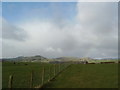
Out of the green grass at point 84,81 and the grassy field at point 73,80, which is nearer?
the green grass at point 84,81

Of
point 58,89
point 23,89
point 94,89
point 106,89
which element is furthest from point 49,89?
point 106,89

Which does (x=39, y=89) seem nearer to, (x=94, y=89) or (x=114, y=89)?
(x=94, y=89)

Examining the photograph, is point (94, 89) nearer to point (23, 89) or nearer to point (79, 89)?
point (79, 89)

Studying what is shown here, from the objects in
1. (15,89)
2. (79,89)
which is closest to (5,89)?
(15,89)

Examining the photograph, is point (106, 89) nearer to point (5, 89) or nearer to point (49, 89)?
point (49, 89)

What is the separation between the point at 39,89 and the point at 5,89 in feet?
9.10

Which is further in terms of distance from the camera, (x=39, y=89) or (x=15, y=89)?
(x=15, y=89)

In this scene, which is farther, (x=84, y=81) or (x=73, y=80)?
(x=73, y=80)

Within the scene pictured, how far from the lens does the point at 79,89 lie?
46.2ft

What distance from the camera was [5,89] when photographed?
14570 mm

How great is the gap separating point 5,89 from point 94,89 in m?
6.32

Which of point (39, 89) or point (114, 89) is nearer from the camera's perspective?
point (39, 89)

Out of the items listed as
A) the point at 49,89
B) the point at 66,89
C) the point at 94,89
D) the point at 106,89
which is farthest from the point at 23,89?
the point at 106,89

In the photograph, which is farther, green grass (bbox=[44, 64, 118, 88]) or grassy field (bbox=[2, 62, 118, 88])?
grassy field (bbox=[2, 62, 118, 88])
